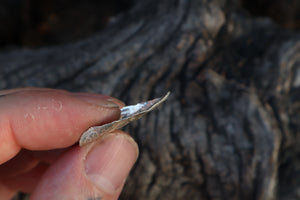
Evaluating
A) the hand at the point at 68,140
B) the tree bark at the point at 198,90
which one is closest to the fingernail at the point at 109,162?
the hand at the point at 68,140

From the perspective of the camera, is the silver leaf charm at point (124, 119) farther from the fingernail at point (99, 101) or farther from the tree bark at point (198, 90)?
the tree bark at point (198, 90)

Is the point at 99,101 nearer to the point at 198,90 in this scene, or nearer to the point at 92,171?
the point at 92,171

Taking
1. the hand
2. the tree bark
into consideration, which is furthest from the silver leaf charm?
the tree bark

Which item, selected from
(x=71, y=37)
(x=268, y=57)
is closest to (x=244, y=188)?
(x=268, y=57)

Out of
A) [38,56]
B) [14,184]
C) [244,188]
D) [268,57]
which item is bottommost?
[244,188]

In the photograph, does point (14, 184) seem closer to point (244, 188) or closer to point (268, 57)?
point (244, 188)

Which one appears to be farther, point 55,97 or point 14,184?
point 14,184

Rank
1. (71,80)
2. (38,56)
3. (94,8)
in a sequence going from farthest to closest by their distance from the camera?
1. (94,8)
2. (38,56)
3. (71,80)
